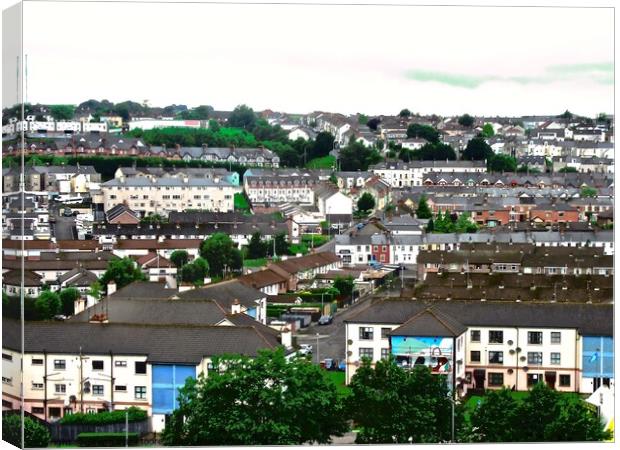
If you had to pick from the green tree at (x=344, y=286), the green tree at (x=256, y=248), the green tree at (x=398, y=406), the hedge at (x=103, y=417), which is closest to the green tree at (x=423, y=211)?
the green tree at (x=256, y=248)

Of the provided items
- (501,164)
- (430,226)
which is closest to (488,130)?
(501,164)

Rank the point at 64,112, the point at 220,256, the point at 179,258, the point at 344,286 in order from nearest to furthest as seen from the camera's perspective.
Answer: the point at 344,286 < the point at 220,256 < the point at 179,258 < the point at 64,112

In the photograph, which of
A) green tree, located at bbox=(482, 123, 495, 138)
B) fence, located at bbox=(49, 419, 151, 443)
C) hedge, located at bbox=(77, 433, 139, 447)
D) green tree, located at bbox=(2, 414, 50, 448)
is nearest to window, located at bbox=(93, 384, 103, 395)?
fence, located at bbox=(49, 419, 151, 443)

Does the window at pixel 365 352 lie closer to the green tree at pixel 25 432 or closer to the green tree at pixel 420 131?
the green tree at pixel 25 432

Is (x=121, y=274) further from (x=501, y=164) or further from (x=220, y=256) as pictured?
(x=501, y=164)

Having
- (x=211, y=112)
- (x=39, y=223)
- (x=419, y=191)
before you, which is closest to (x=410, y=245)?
(x=39, y=223)

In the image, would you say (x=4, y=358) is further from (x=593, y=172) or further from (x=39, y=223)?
(x=593, y=172)

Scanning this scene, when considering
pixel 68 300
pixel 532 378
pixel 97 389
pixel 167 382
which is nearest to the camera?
pixel 167 382
